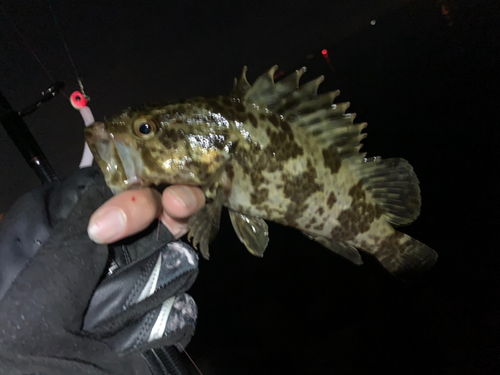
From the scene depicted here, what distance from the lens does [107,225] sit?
94 centimetres

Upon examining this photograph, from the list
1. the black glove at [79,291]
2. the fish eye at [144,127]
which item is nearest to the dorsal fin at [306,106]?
the fish eye at [144,127]

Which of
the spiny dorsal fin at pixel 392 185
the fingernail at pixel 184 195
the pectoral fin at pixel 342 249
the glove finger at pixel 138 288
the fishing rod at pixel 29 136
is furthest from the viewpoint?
the fishing rod at pixel 29 136

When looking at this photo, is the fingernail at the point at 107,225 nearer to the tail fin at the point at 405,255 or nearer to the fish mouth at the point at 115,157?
the fish mouth at the point at 115,157

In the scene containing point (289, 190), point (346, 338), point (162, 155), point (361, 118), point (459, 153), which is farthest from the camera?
point (361, 118)

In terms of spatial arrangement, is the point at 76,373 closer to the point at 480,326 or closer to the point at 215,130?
the point at 215,130

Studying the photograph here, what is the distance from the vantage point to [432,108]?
251 inches

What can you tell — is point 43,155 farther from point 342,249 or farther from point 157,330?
point 342,249

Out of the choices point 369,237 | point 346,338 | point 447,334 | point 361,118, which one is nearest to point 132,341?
point 369,237

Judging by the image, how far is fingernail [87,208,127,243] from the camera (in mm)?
917

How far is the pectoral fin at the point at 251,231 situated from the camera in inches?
49.8

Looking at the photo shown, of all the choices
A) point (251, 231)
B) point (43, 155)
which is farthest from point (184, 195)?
point (43, 155)

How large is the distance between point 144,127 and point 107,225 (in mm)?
384

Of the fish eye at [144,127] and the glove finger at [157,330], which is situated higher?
the fish eye at [144,127]

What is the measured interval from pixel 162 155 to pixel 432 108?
7404 millimetres
